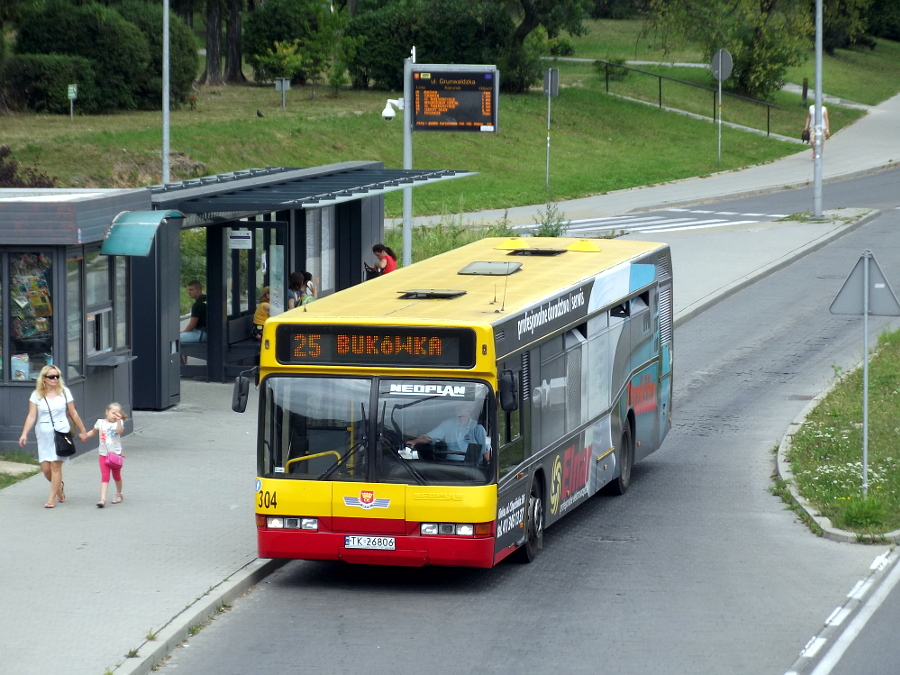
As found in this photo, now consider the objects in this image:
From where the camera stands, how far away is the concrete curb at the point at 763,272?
85.5ft

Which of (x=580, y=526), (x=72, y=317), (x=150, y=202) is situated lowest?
(x=580, y=526)

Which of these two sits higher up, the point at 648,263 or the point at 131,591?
the point at 648,263

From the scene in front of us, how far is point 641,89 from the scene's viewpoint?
60.8 m

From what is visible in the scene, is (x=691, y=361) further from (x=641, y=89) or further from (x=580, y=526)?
(x=641, y=89)

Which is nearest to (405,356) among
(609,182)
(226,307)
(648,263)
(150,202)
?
(648,263)

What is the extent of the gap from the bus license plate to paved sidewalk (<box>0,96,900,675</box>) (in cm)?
93

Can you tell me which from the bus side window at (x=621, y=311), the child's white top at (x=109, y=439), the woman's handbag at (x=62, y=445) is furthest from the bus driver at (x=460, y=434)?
the woman's handbag at (x=62, y=445)

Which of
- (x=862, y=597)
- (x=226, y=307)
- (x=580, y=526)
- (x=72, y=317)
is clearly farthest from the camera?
(x=226, y=307)

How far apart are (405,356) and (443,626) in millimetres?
2006

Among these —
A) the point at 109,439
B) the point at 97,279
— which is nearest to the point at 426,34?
the point at 97,279

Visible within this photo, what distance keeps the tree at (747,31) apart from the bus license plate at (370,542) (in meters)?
45.0

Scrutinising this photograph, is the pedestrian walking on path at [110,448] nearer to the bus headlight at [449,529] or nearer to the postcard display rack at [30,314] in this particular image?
the postcard display rack at [30,314]

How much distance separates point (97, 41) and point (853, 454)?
34.0 metres

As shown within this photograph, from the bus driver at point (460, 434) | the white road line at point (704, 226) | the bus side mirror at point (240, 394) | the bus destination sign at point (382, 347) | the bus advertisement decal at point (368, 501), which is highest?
the bus destination sign at point (382, 347)
